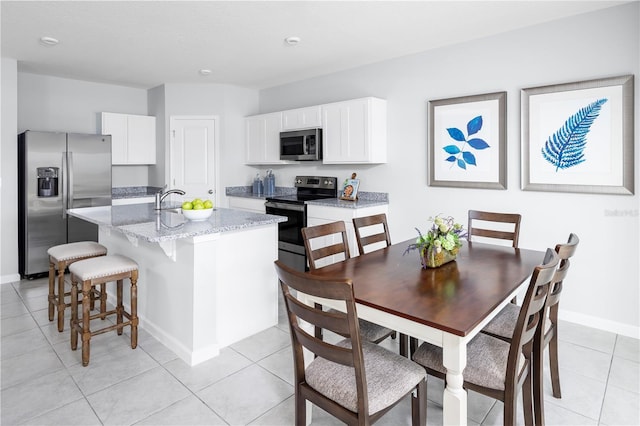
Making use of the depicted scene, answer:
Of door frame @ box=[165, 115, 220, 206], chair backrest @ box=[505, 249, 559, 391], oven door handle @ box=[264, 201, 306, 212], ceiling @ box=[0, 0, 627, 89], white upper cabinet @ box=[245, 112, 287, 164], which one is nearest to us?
chair backrest @ box=[505, 249, 559, 391]

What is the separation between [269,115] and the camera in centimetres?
530

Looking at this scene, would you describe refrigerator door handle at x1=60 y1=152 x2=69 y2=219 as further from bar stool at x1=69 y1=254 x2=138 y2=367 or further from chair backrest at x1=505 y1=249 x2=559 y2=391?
chair backrest at x1=505 y1=249 x2=559 y2=391

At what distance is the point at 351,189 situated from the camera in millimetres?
4547

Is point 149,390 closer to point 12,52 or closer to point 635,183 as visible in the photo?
point 635,183

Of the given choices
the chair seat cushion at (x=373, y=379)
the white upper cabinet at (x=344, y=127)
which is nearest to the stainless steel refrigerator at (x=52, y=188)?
the white upper cabinet at (x=344, y=127)

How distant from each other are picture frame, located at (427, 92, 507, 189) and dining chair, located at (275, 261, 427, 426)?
2.47 metres

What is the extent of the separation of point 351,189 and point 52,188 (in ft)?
11.4

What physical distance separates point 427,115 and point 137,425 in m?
3.53

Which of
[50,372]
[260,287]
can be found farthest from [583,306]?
[50,372]

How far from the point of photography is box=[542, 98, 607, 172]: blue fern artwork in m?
2.97

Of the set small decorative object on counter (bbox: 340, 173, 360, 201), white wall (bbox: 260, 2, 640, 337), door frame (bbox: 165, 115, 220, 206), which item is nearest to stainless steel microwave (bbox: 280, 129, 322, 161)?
small decorative object on counter (bbox: 340, 173, 360, 201)

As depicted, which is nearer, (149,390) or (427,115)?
(149,390)

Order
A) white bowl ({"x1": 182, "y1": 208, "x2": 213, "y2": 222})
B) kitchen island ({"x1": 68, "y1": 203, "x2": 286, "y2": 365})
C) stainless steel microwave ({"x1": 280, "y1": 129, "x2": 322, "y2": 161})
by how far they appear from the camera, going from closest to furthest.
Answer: kitchen island ({"x1": 68, "y1": 203, "x2": 286, "y2": 365}), white bowl ({"x1": 182, "y1": 208, "x2": 213, "y2": 222}), stainless steel microwave ({"x1": 280, "y1": 129, "x2": 322, "y2": 161})

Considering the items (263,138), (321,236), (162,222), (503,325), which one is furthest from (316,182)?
(503,325)
